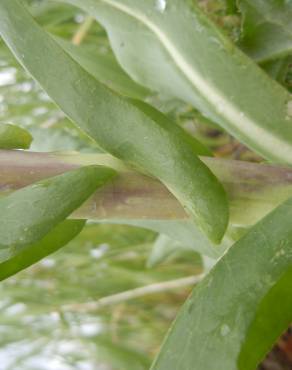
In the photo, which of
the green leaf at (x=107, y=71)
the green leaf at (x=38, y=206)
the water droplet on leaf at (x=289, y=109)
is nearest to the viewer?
the green leaf at (x=38, y=206)

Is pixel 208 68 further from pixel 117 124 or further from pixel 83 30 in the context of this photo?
pixel 83 30

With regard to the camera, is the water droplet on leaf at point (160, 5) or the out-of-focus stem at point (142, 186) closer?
the out-of-focus stem at point (142, 186)

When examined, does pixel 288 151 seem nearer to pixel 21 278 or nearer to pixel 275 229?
pixel 275 229

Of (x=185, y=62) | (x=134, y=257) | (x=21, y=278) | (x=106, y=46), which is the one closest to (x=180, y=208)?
(x=185, y=62)

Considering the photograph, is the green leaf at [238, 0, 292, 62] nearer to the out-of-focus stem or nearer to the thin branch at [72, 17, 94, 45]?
the out-of-focus stem

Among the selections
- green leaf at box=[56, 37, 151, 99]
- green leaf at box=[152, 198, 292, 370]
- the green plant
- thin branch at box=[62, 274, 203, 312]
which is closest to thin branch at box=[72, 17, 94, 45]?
green leaf at box=[56, 37, 151, 99]

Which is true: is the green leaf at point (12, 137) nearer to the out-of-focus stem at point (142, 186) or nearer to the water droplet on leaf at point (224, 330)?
the out-of-focus stem at point (142, 186)

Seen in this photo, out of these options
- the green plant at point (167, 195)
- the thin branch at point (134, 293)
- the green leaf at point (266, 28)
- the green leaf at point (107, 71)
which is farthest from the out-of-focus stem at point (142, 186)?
the thin branch at point (134, 293)
